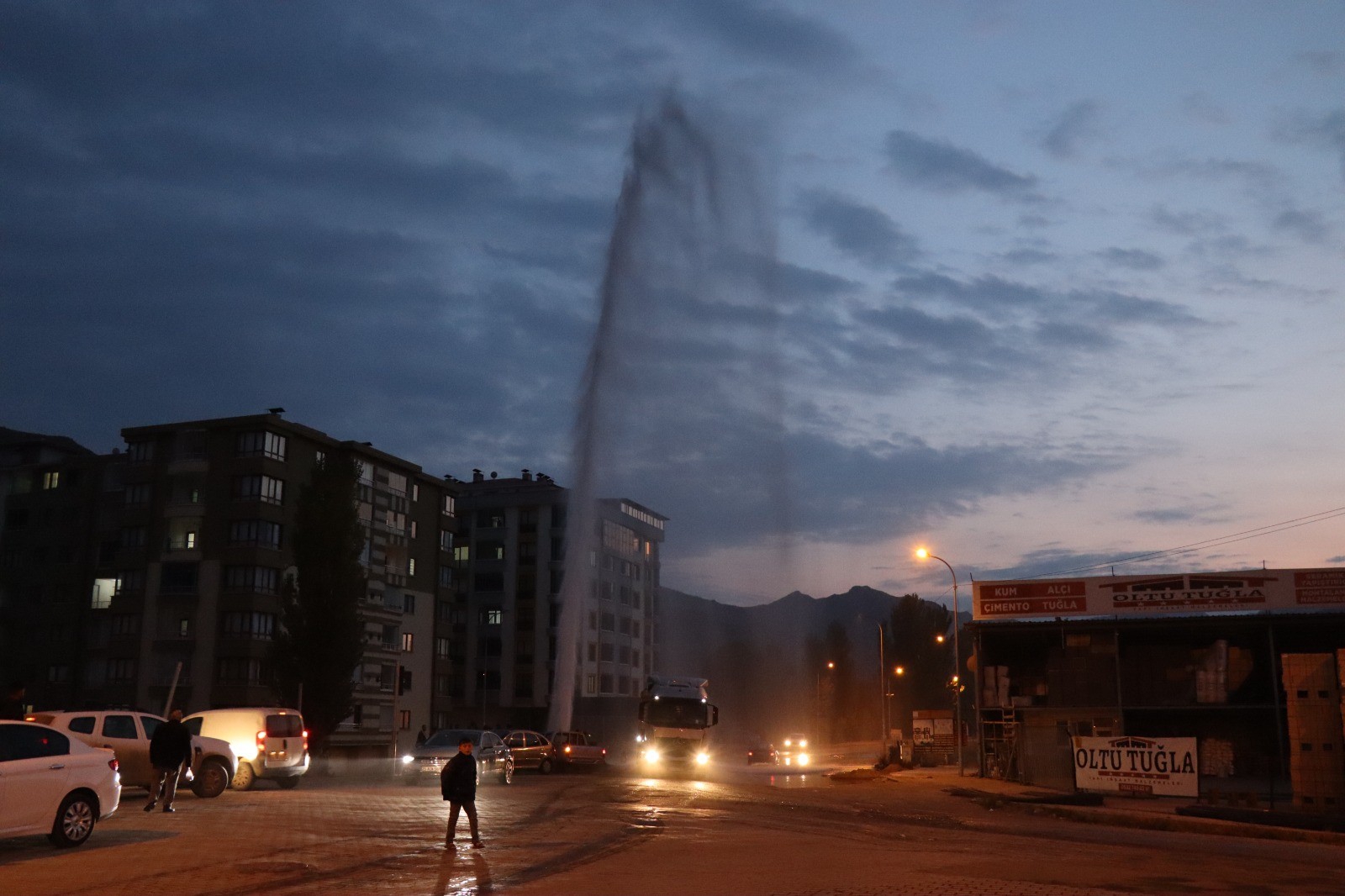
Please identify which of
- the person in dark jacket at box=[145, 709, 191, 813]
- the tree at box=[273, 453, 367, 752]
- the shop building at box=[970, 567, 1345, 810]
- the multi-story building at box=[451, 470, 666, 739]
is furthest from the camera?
the multi-story building at box=[451, 470, 666, 739]

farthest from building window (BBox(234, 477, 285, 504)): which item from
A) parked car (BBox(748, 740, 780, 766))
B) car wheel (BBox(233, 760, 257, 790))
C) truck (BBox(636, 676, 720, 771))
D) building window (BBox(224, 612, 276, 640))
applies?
car wheel (BBox(233, 760, 257, 790))

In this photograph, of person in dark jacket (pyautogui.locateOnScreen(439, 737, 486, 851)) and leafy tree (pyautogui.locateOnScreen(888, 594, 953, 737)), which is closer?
person in dark jacket (pyautogui.locateOnScreen(439, 737, 486, 851))

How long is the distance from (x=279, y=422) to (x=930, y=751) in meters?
44.9

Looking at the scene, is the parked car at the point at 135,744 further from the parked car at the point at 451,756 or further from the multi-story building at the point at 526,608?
the multi-story building at the point at 526,608

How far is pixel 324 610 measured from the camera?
61.7 m

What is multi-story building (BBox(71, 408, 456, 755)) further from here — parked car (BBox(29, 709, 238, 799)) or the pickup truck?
parked car (BBox(29, 709, 238, 799))

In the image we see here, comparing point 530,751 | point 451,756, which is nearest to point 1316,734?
point 451,756

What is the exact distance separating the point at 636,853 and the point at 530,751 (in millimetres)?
28594

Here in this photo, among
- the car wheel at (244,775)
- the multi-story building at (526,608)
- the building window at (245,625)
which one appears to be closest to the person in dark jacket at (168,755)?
the car wheel at (244,775)

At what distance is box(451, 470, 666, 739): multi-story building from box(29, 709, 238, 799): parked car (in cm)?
7643

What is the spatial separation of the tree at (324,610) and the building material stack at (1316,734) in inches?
1825

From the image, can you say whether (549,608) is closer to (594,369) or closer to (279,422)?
(279,422)

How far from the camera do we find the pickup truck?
45750 mm

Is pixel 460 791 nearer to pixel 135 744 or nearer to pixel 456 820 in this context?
pixel 456 820
